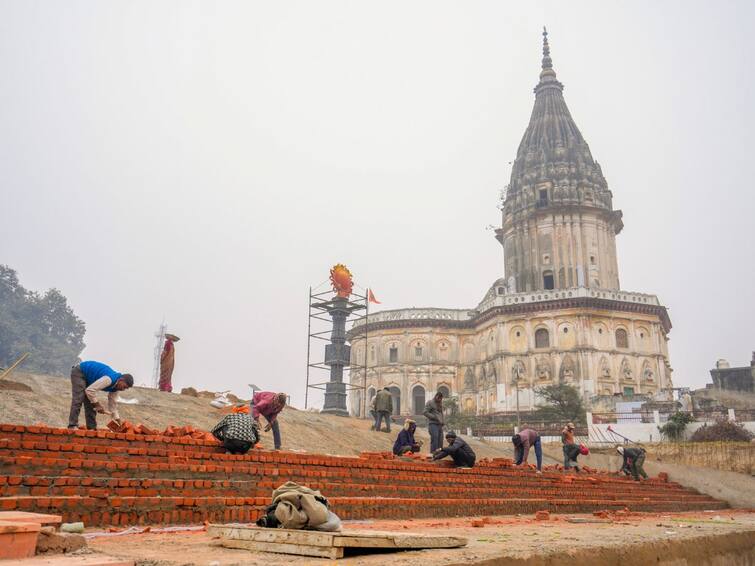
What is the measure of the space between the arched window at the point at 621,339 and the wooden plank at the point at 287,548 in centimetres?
4478

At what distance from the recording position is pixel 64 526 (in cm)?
496

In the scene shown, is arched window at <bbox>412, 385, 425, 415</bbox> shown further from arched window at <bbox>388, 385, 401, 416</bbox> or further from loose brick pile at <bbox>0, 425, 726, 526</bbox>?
loose brick pile at <bbox>0, 425, 726, 526</bbox>

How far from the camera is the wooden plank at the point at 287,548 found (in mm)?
3717

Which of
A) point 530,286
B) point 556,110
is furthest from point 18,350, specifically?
point 556,110

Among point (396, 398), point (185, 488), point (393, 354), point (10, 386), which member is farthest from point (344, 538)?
point (393, 354)

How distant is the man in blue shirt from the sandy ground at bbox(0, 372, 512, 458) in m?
2.63

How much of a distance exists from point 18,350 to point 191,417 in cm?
5906

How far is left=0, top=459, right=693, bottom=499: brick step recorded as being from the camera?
6.04 metres

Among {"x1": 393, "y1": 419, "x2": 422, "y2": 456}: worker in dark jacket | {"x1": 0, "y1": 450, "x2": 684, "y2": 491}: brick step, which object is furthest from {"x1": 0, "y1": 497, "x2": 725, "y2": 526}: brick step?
{"x1": 393, "y1": 419, "x2": 422, "y2": 456}: worker in dark jacket

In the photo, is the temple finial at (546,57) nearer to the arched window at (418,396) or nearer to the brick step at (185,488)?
the arched window at (418,396)

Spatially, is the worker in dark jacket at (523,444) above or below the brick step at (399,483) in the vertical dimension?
above

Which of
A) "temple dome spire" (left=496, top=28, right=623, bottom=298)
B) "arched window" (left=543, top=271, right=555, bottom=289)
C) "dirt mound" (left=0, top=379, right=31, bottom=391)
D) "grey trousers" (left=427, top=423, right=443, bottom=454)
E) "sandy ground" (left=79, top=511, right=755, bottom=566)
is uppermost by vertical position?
"temple dome spire" (left=496, top=28, right=623, bottom=298)

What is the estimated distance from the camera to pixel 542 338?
46.1 m

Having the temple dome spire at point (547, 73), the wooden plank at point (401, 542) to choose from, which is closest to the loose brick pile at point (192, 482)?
the wooden plank at point (401, 542)
